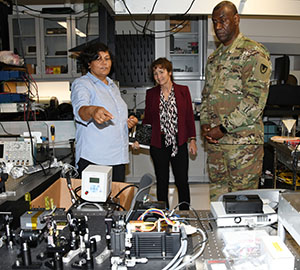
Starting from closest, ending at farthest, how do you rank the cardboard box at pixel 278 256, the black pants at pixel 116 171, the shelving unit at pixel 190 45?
the cardboard box at pixel 278 256
the black pants at pixel 116 171
the shelving unit at pixel 190 45

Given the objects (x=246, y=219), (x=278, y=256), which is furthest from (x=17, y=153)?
(x=278, y=256)

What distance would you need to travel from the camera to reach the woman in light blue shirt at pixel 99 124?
173cm

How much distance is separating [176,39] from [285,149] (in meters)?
2.53

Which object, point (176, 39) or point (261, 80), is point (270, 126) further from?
point (261, 80)

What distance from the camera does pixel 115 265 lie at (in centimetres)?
82

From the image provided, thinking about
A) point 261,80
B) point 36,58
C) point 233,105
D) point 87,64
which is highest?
point 36,58

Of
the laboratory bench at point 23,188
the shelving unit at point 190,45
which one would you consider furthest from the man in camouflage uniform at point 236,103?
the shelving unit at point 190,45

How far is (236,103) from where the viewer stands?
6.07 ft

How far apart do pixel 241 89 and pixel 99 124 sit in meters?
0.86

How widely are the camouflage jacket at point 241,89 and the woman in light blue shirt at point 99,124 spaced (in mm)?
601

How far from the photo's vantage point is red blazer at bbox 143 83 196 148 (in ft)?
7.86

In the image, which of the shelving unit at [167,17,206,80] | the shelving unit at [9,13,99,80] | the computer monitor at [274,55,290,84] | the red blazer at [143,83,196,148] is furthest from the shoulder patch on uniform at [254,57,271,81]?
the shelving unit at [9,13,99,80]

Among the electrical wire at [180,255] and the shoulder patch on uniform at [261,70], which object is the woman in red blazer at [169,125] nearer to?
the shoulder patch on uniform at [261,70]

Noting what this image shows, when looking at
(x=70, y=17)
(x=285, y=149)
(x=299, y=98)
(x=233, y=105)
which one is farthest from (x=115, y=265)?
(x=70, y=17)
